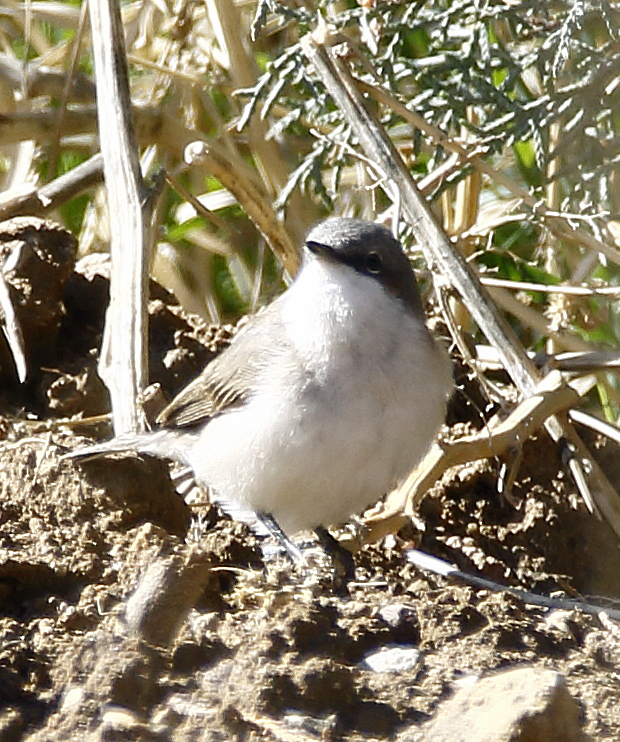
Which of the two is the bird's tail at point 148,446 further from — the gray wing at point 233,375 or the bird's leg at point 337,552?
the bird's leg at point 337,552

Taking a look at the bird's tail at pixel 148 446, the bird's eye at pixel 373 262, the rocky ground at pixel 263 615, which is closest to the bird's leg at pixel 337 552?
the rocky ground at pixel 263 615

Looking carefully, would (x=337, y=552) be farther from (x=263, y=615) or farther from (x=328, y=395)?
(x=263, y=615)

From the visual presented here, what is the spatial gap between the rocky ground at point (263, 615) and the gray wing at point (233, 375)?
305 millimetres

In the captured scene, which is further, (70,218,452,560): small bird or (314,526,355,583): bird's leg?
(314,526,355,583): bird's leg

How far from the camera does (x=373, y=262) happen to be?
13.1ft

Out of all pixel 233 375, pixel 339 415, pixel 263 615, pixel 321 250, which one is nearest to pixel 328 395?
pixel 339 415

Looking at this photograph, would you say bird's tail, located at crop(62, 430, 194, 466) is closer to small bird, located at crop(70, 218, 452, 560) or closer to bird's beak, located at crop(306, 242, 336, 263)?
small bird, located at crop(70, 218, 452, 560)

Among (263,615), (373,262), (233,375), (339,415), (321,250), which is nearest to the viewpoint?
(263,615)

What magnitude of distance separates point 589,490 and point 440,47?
2.01 metres

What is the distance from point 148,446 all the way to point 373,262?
99 cm

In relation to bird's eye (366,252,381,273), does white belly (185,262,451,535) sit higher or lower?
lower

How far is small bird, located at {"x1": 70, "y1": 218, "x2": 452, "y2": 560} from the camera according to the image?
3.66 m

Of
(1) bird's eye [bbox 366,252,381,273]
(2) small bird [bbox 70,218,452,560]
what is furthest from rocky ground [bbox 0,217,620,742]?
(1) bird's eye [bbox 366,252,381,273]

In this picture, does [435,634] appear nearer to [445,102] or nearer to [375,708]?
[375,708]
